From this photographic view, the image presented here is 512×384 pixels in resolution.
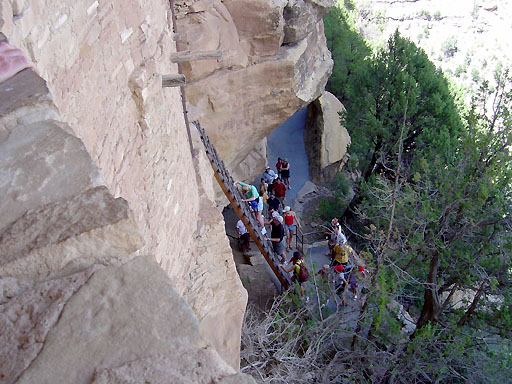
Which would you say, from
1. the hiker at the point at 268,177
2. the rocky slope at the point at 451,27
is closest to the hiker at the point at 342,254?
the hiker at the point at 268,177

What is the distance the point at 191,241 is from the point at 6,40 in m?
2.76

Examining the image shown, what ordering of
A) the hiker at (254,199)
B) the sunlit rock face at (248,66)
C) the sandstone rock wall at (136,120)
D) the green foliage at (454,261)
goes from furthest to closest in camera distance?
the hiker at (254,199)
the sunlit rock face at (248,66)
the green foliage at (454,261)
the sandstone rock wall at (136,120)

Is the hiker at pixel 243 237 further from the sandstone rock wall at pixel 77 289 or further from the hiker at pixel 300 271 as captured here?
the sandstone rock wall at pixel 77 289

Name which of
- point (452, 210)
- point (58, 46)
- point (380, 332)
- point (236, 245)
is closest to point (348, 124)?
point (236, 245)

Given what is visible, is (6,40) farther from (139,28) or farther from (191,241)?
(191,241)

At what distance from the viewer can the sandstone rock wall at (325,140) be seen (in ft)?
40.6

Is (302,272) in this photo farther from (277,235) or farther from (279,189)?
(279,189)

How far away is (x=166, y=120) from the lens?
3.65m

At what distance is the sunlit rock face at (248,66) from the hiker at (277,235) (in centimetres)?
165

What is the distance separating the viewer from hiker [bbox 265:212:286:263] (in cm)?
776

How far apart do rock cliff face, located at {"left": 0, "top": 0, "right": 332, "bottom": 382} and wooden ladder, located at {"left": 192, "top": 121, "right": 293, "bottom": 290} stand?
2.02ft

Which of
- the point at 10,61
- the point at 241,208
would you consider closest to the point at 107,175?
the point at 10,61

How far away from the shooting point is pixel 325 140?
487 inches

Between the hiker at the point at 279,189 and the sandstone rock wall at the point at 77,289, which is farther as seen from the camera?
the hiker at the point at 279,189
